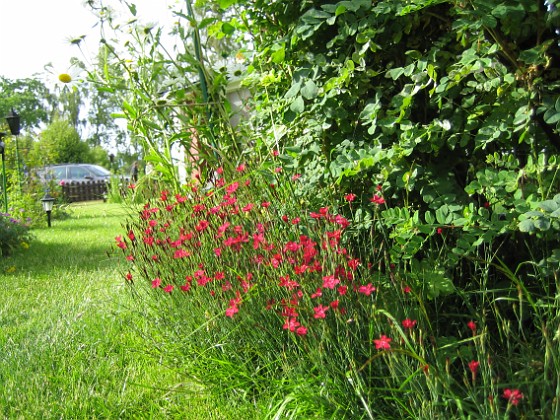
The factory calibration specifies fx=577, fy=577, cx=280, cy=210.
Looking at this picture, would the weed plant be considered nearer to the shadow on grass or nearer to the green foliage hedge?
the green foliage hedge

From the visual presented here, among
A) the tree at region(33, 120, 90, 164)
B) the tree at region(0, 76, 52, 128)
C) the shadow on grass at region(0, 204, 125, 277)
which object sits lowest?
the shadow on grass at region(0, 204, 125, 277)

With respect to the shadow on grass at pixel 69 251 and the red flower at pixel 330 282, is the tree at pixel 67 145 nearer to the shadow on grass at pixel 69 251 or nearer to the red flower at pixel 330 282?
the shadow on grass at pixel 69 251

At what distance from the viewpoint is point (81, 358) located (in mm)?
2764

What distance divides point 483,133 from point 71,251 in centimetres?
545

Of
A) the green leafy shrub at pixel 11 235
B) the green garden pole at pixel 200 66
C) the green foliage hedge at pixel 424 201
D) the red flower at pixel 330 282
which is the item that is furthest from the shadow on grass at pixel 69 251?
the red flower at pixel 330 282

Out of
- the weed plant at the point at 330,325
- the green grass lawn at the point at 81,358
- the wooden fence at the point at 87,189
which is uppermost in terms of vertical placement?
the wooden fence at the point at 87,189

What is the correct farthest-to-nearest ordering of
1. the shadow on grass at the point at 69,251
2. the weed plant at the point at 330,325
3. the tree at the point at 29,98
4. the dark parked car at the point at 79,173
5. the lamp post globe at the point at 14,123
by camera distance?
the tree at the point at 29,98 < the dark parked car at the point at 79,173 < the lamp post globe at the point at 14,123 < the shadow on grass at the point at 69,251 < the weed plant at the point at 330,325

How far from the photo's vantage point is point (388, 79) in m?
2.42

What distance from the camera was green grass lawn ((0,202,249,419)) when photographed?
7.47ft

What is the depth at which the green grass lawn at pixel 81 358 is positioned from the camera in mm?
2275

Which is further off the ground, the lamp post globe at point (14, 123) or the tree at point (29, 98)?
the tree at point (29, 98)

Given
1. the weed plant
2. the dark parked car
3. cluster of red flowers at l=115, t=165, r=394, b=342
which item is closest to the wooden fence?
the dark parked car

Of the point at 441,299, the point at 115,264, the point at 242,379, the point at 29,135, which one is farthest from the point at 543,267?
the point at 29,135

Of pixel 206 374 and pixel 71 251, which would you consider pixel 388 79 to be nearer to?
pixel 206 374
